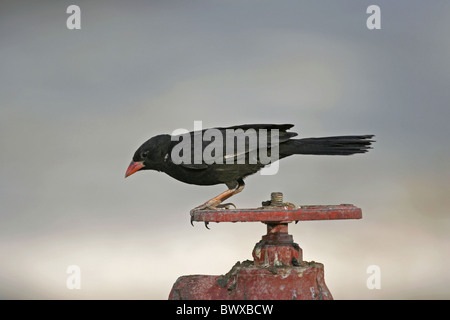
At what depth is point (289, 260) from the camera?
381cm

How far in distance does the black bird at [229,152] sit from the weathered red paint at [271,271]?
98 cm

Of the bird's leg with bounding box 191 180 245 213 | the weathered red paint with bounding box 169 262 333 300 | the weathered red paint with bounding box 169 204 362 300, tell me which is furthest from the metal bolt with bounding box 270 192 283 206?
the bird's leg with bounding box 191 180 245 213

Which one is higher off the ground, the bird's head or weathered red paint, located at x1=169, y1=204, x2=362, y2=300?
the bird's head

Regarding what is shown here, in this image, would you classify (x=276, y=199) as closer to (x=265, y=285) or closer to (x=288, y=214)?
(x=288, y=214)

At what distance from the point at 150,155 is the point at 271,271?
1962 mm

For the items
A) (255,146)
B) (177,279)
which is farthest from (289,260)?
(255,146)

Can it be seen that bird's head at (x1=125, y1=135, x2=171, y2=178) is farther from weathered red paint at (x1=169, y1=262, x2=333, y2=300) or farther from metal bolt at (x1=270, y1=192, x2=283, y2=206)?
weathered red paint at (x1=169, y1=262, x2=333, y2=300)

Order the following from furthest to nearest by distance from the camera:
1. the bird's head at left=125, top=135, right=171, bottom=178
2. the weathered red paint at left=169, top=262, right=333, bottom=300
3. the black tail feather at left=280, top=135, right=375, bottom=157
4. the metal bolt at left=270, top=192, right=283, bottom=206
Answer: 1. the bird's head at left=125, top=135, right=171, bottom=178
2. the black tail feather at left=280, top=135, right=375, bottom=157
3. the metal bolt at left=270, top=192, right=283, bottom=206
4. the weathered red paint at left=169, top=262, right=333, bottom=300

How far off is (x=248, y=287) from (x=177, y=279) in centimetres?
57

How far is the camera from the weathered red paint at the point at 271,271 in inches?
145

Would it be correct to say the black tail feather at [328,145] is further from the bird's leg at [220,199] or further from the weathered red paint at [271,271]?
the weathered red paint at [271,271]

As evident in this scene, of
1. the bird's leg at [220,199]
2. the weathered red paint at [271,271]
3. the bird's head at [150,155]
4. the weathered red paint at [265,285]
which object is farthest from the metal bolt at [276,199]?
the bird's head at [150,155]

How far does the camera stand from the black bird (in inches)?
189

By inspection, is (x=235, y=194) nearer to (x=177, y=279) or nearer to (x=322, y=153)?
(x=322, y=153)
